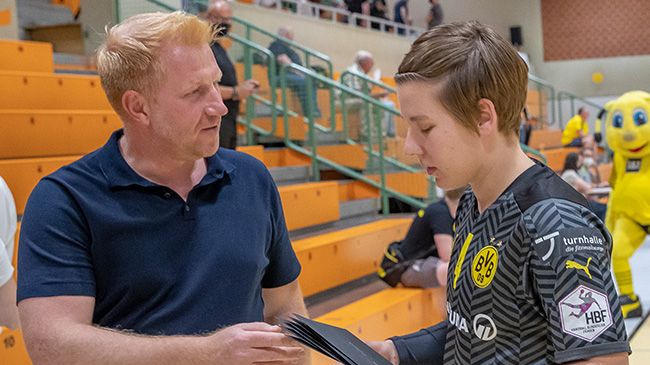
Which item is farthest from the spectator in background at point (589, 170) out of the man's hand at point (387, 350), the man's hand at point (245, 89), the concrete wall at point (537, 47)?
the concrete wall at point (537, 47)

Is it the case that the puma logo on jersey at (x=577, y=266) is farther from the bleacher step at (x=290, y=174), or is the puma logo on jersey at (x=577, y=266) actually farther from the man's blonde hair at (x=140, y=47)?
the bleacher step at (x=290, y=174)

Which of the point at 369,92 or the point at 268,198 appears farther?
the point at 369,92

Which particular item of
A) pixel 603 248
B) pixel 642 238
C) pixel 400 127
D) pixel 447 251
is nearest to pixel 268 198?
pixel 603 248

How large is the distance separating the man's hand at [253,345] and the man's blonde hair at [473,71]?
1.54 feet

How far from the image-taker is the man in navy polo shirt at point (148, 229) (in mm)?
1608

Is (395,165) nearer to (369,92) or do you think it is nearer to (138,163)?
(369,92)

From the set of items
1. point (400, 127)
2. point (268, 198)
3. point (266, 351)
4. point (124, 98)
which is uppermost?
point (124, 98)

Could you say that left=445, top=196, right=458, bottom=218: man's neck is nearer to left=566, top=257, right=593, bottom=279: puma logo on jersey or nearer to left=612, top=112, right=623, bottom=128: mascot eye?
left=612, top=112, right=623, bottom=128: mascot eye

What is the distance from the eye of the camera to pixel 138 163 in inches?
71.7

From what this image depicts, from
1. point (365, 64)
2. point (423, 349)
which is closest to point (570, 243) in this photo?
point (423, 349)

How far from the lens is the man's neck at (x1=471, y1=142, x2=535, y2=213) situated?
146cm

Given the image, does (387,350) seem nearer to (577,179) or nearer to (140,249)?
(140,249)

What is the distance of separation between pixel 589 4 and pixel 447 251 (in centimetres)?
1633

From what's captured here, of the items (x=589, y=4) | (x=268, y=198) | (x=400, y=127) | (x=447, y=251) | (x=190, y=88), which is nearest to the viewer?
(x=190, y=88)
